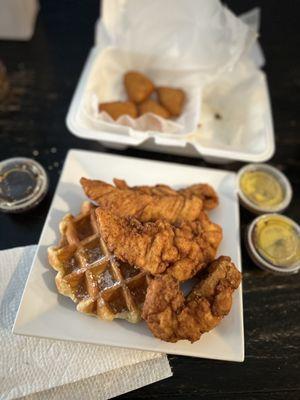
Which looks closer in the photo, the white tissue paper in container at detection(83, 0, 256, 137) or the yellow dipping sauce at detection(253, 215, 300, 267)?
the yellow dipping sauce at detection(253, 215, 300, 267)

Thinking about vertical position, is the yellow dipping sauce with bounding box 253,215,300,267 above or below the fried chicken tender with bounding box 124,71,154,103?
below

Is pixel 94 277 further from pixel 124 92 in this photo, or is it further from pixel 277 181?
pixel 124 92

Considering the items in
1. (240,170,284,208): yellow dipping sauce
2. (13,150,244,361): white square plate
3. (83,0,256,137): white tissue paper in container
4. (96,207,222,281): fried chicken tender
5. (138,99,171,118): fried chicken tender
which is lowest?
(13,150,244,361): white square plate

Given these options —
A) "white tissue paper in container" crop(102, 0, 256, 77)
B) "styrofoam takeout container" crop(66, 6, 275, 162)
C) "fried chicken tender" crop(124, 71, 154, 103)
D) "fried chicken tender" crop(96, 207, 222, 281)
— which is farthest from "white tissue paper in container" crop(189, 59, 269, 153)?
"fried chicken tender" crop(96, 207, 222, 281)

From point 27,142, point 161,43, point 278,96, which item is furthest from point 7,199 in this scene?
point 278,96

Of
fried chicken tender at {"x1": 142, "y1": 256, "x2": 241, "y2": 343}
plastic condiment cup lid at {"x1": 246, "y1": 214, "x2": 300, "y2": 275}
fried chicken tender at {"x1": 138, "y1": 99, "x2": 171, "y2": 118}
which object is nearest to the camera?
fried chicken tender at {"x1": 142, "y1": 256, "x2": 241, "y2": 343}

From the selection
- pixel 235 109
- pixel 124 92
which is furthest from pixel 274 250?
pixel 124 92

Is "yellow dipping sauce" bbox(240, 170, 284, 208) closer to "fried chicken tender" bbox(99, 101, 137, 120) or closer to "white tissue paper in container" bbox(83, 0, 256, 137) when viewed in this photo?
"white tissue paper in container" bbox(83, 0, 256, 137)

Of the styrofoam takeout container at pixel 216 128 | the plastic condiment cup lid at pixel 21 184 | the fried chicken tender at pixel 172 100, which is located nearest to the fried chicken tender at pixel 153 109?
the fried chicken tender at pixel 172 100
